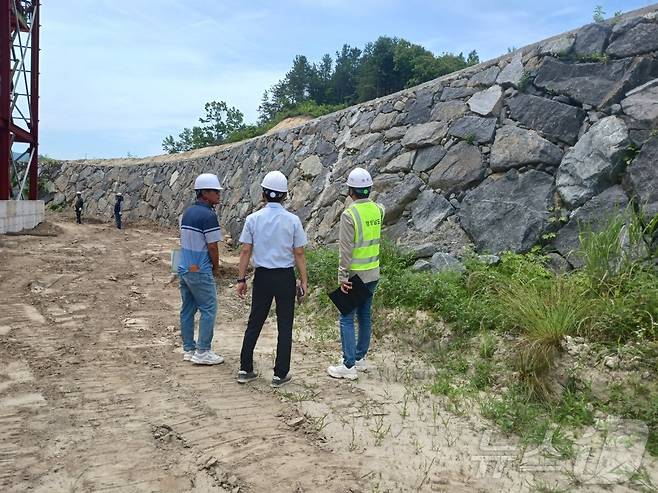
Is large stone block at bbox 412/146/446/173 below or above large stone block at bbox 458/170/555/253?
above

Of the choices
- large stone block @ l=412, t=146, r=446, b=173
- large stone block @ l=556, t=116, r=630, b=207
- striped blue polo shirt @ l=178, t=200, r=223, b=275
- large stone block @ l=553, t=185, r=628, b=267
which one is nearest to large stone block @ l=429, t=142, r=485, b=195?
large stone block @ l=412, t=146, r=446, b=173

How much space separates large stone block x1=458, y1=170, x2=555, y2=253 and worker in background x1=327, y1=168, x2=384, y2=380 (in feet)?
7.17

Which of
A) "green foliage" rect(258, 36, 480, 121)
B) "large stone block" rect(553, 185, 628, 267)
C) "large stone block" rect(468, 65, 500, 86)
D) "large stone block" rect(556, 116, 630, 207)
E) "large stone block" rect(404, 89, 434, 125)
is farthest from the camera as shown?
"green foliage" rect(258, 36, 480, 121)

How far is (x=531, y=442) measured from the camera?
3299mm

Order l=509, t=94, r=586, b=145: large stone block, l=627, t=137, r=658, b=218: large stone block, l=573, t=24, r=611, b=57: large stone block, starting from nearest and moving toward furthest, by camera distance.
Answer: l=627, t=137, r=658, b=218: large stone block → l=509, t=94, r=586, b=145: large stone block → l=573, t=24, r=611, b=57: large stone block

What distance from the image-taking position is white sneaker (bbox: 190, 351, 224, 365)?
4.75 metres

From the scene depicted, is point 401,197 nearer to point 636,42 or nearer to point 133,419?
point 636,42

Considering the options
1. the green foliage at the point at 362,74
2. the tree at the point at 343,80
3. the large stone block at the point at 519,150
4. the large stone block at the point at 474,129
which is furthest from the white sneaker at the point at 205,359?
the tree at the point at 343,80

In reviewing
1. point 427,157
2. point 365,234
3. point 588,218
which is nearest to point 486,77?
point 427,157

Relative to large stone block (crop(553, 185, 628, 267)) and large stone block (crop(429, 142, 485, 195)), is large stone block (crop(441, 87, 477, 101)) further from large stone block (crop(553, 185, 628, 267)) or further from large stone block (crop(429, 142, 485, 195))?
large stone block (crop(553, 185, 628, 267))

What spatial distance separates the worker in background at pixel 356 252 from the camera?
14.6ft

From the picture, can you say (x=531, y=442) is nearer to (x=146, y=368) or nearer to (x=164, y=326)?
(x=146, y=368)

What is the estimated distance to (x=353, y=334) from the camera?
450cm

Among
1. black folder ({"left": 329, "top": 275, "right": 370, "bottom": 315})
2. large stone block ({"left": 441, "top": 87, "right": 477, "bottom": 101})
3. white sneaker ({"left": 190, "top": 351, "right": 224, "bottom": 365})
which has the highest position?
large stone block ({"left": 441, "top": 87, "right": 477, "bottom": 101})
